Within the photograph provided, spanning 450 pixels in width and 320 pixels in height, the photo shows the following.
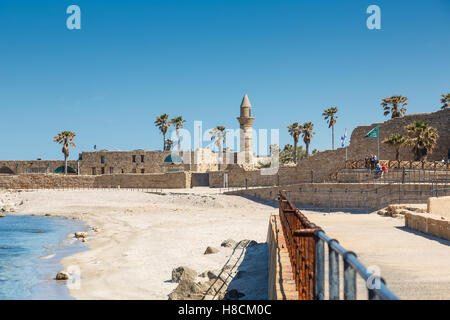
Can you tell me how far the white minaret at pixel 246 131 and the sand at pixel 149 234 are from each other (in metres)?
11.8

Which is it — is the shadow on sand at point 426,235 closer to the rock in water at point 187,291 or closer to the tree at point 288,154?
the rock in water at point 187,291

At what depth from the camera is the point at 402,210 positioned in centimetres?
1593

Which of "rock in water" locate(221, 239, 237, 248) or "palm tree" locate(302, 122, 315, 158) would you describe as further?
"palm tree" locate(302, 122, 315, 158)

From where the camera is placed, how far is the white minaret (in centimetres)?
4734

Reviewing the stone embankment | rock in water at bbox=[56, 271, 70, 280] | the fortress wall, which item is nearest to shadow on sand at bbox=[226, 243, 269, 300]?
the stone embankment

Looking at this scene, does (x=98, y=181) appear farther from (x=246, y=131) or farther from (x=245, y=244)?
(x=245, y=244)

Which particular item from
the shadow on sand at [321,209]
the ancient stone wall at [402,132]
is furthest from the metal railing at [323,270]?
the ancient stone wall at [402,132]

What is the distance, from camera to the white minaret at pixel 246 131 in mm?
47344

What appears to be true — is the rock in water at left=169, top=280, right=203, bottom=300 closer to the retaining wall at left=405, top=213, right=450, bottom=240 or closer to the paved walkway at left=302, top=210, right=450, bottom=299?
the paved walkway at left=302, top=210, right=450, bottom=299

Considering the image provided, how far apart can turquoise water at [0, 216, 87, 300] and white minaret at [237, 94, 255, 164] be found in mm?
22230

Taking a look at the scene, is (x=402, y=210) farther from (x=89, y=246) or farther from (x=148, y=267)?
(x=89, y=246)

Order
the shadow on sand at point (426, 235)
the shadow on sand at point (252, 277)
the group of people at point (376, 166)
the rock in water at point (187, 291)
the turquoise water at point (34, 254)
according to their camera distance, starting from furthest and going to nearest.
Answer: the group of people at point (376, 166)
the turquoise water at point (34, 254)
the shadow on sand at point (252, 277)
the rock in water at point (187, 291)
the shadow on sand at point (426, 235)

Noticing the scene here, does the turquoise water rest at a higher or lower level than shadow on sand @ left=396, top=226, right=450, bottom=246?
lower
